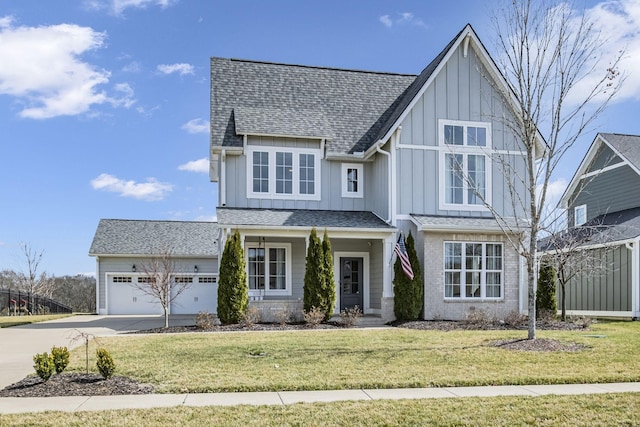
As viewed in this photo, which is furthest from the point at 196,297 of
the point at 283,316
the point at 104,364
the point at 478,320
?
the point at 104,364

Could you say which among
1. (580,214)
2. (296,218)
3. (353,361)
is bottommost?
(353,361)

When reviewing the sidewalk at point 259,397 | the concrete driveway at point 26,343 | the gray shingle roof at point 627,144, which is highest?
the gray shingle roof at point 627,144

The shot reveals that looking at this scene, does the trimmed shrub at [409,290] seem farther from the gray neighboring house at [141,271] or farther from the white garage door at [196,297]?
the gray neighboring house at [141,271]

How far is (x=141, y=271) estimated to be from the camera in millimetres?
28141

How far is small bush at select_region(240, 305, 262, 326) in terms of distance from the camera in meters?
16.8

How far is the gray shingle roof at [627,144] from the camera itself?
24.5 metres

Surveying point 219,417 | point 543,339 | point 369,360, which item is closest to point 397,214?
point 543,339

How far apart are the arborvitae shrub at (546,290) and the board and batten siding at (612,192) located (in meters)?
5.64

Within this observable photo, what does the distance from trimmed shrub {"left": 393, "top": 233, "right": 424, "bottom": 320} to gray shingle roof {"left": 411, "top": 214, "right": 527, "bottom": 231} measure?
806mm

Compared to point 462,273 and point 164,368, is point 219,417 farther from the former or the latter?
point 462,273

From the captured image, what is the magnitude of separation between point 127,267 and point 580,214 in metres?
21.8

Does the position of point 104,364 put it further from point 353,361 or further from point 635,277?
point 635,277

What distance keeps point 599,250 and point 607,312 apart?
239 cm

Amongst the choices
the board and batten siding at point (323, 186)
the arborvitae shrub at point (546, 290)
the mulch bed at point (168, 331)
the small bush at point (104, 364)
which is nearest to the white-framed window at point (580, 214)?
the arborvitae shrub at point (546, 290)
